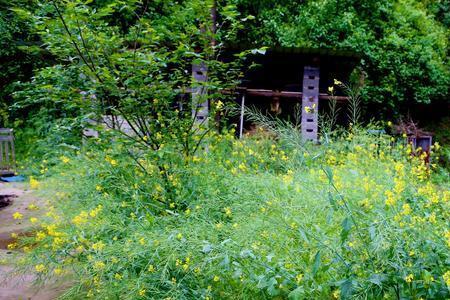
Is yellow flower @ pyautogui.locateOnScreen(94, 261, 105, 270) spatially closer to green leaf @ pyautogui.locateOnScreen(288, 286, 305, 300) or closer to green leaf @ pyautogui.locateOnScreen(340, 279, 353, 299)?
green leaf @ pyautogui.locateOnScreen(288, 286, 305, 300)

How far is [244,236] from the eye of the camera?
7.14 ft

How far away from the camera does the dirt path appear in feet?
8.89

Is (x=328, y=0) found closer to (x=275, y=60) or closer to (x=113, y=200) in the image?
(x=275, y=60)

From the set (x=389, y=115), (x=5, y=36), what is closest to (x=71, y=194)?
(x=5, y=36)

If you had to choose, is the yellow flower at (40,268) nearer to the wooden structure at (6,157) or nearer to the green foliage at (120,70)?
the green foliage at (120,70)

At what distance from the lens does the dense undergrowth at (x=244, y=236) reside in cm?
173

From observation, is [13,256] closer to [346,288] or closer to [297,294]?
[297,294]

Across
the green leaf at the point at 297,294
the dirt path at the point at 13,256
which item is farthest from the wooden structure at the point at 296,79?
the green leaf at the point at 297,294

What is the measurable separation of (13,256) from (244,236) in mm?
1671

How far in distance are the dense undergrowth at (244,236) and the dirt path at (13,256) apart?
16 cm

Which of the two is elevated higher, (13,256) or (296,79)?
(296,79)

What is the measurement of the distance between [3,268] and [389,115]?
10560mm

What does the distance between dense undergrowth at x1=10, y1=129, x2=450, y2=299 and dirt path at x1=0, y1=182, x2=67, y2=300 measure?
16 centimetres

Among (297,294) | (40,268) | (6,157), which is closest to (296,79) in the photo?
(6,157)
